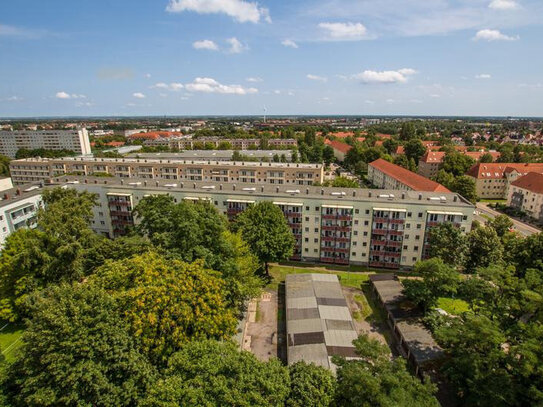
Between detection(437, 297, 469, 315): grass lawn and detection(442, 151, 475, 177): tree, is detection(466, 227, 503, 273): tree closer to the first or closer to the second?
detection(437, 297, 469, 315): grass lawn

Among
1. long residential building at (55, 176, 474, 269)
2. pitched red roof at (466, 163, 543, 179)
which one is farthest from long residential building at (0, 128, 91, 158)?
pitched red roof at (466, 163, 543, 179)

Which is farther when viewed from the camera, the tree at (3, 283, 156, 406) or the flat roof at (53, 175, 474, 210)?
the flat roof at (53, 175, 474, 210)

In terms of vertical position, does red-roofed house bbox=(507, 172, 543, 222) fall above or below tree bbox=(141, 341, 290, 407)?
below

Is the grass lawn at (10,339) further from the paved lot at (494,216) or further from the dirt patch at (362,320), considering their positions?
the paved lot at (494,216)

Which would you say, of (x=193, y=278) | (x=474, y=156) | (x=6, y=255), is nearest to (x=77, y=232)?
(x=6, y=255)

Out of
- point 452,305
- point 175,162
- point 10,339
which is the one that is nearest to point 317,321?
point 452,305

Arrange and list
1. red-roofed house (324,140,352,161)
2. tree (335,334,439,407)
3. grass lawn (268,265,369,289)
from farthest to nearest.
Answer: red-roofed house (324,140,352,161), grass lawn (268,265,369,289), tree (335,334,439,407)

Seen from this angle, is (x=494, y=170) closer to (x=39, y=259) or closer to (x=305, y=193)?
(x=305, y=193)
